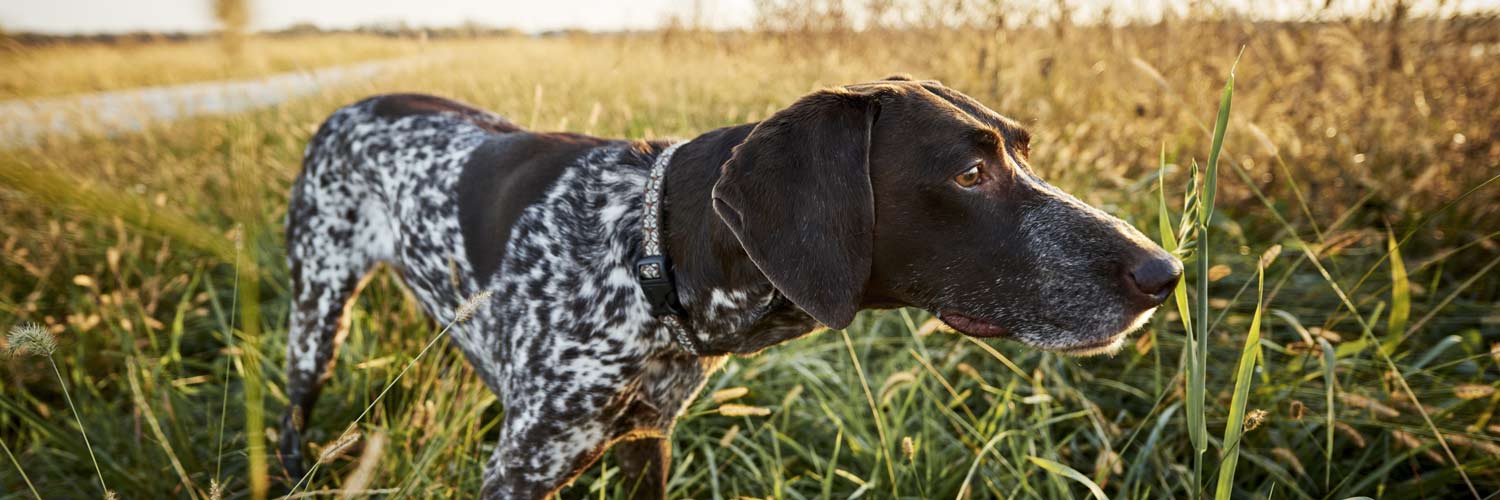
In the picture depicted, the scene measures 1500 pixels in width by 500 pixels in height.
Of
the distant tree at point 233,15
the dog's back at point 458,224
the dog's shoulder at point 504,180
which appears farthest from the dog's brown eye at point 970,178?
the distant tree at point 233,15

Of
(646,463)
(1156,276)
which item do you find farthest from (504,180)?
(1156,276)

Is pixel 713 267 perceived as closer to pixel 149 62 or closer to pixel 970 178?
pixel 970 178

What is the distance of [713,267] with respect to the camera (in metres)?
1.93

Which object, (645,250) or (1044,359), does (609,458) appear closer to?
(645,250)

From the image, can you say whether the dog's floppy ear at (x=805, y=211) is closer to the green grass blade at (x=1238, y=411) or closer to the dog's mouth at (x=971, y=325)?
the dog's mouth at (x=971, y=325)

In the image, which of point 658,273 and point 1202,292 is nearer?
point 1202,292

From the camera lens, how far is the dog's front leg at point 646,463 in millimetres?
2455

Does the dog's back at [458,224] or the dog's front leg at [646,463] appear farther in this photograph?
the dog's front leg at [646,463]

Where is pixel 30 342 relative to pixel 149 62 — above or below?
above

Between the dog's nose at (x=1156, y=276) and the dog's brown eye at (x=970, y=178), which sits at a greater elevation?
the dog's brown eye at (x=970, y=178)

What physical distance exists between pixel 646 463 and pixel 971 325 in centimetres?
111

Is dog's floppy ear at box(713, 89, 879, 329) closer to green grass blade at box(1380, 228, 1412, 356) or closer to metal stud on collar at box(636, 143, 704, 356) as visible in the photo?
metal stud on collar at box(636, 143, 704, 356)

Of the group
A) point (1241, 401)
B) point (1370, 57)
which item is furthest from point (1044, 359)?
point (1370, 57)

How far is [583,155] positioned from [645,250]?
52cm
